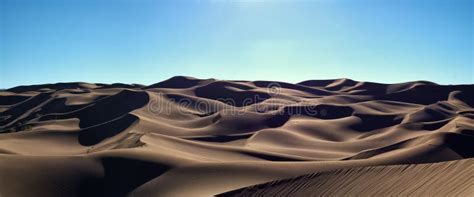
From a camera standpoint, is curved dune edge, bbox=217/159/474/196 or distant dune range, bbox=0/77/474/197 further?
distant dune range, bbox=0/77/474/197

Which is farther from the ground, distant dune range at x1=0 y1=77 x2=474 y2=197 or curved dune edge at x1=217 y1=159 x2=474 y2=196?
curved dune edge at x1=217 y1=159 x2=474 y2=196

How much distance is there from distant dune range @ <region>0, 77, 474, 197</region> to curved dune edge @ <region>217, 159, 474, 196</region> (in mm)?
29

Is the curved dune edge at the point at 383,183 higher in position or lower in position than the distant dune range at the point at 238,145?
higher

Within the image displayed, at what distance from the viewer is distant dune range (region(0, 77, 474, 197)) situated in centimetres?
1130

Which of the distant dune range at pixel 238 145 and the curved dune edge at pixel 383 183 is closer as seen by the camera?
the curved dune edge at pixel 383 183

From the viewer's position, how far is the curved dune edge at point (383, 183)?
9.71 metres

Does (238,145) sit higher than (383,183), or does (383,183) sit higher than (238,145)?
(383,183)

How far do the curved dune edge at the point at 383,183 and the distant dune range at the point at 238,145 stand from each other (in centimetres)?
3

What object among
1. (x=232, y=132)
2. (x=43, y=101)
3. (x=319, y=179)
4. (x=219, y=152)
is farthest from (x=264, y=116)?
(x=43, y=101)

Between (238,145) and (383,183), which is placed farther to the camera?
(238,145)

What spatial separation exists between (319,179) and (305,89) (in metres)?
52.7

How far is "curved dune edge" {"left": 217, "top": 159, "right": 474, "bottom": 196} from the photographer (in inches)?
382

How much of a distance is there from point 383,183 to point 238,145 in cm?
1531

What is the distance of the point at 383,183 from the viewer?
35.0ft
